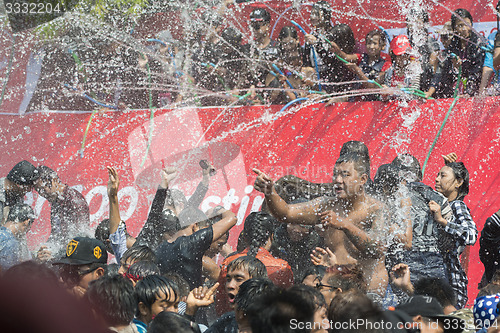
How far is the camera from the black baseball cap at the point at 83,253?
3.59 meters

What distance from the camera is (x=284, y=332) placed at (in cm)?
216

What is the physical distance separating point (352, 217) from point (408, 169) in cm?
114

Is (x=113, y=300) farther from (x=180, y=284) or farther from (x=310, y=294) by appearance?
(x=310, y=294)

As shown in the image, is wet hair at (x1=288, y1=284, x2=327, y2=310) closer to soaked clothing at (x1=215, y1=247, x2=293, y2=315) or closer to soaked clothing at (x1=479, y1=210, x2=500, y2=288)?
soaked clothing at (x1=215, y1=247, x2=293, y2=315)

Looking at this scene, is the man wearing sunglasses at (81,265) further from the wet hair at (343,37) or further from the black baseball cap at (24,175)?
the wet hair at (343,37)

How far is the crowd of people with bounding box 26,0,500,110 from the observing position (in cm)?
626

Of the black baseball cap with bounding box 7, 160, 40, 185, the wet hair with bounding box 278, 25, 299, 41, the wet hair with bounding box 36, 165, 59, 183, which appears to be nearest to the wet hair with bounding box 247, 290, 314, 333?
the wet hair with bounding box 36, 165, 59, 183

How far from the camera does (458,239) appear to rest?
436 cm

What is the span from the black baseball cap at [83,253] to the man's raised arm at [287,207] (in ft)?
3.53

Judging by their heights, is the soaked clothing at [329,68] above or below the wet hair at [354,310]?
below

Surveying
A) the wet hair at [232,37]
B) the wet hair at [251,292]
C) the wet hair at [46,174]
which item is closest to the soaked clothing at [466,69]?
the wet hair at [232,37]

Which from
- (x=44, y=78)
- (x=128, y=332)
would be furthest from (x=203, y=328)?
(x=44, y=78)

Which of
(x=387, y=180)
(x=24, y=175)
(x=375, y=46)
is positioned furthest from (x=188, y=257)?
(x=375, y=46)

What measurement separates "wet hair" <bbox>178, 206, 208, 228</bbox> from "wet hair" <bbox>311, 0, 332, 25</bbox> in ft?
10.2
